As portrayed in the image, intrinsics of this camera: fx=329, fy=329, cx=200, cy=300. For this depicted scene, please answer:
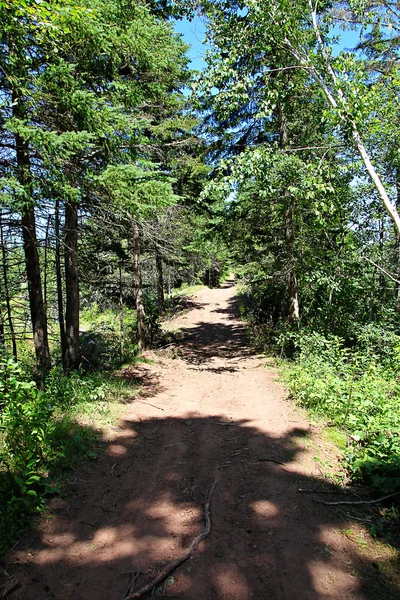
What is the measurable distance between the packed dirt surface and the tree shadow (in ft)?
0.03

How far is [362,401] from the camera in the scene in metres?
5.11

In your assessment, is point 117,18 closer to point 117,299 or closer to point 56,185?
point 56,185

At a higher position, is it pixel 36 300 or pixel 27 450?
pixel 36 300

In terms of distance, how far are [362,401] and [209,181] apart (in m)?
6.87

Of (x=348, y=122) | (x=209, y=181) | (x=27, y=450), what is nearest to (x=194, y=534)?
(x=27, y=450)

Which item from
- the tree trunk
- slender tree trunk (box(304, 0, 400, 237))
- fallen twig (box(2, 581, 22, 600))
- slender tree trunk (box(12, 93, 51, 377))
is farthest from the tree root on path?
slender tree trunk (box(304, 0, 400, 237))

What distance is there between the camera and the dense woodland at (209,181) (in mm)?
4805

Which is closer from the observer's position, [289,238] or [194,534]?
[194,534]

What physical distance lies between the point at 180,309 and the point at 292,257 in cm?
1352

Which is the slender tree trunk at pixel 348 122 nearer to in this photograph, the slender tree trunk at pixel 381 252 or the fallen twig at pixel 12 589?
the slender tree trunk at pixel 381 252

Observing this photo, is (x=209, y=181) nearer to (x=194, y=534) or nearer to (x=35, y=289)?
(x=35, y=289)

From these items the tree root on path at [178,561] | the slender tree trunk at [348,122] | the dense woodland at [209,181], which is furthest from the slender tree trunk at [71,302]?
the slender tree trunk at [348,122]

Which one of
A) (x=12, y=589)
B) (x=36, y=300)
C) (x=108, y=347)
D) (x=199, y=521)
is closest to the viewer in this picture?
(x=12, y=589)

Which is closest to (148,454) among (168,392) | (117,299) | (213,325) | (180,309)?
(168,392)
